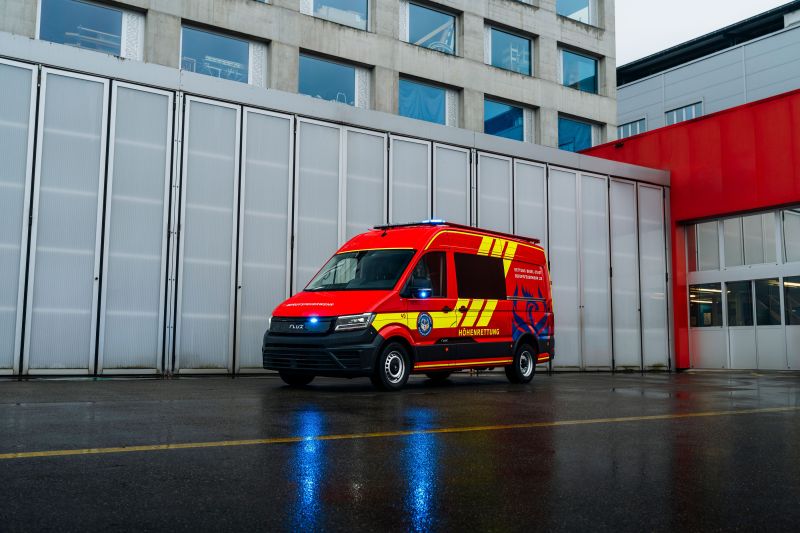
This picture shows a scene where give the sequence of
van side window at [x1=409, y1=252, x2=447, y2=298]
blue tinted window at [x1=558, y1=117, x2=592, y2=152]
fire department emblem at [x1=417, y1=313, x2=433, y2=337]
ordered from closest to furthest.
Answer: fire department emblem at [x1=417, y1=313, x2=433, y2=337]
van side window at [x1=409, y1=252, x2=447, y2=298]
blue tinted window at [x1=558, y1=117, x2=592, y2=152]

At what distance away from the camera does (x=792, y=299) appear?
69.6ft

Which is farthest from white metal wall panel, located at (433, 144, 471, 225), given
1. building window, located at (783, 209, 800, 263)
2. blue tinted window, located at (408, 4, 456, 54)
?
blue tinted window, located at (408, 4, 456, 54)

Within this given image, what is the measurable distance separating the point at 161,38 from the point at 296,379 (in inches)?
553

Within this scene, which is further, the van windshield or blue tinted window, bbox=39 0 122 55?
blue tinted window, bbox=39 0 122 55

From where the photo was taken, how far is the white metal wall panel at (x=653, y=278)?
75.3 ft

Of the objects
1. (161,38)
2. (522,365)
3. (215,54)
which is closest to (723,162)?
(522,365)

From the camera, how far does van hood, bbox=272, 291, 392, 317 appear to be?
10.8 meters

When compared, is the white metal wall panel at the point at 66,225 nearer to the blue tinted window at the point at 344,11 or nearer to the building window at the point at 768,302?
the blue tinted window at the point at 344,11

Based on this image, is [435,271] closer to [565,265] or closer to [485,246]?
[485,246]

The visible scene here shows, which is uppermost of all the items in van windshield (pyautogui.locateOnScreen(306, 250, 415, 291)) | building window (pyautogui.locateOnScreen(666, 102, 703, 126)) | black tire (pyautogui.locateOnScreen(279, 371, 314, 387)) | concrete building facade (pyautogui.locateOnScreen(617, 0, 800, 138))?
concrete building facade (pyautogui.locateOnScreen(617, 0, 800, 138))

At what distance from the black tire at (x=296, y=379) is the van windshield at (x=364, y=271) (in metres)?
1.27

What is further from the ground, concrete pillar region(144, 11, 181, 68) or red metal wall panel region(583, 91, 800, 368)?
concrete pillar region(144, 11, 181, 68)

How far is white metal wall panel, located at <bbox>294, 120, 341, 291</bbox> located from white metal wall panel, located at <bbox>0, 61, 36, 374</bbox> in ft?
17.0

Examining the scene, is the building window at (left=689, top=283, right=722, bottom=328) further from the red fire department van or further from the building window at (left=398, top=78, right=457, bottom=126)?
the red fire department van
